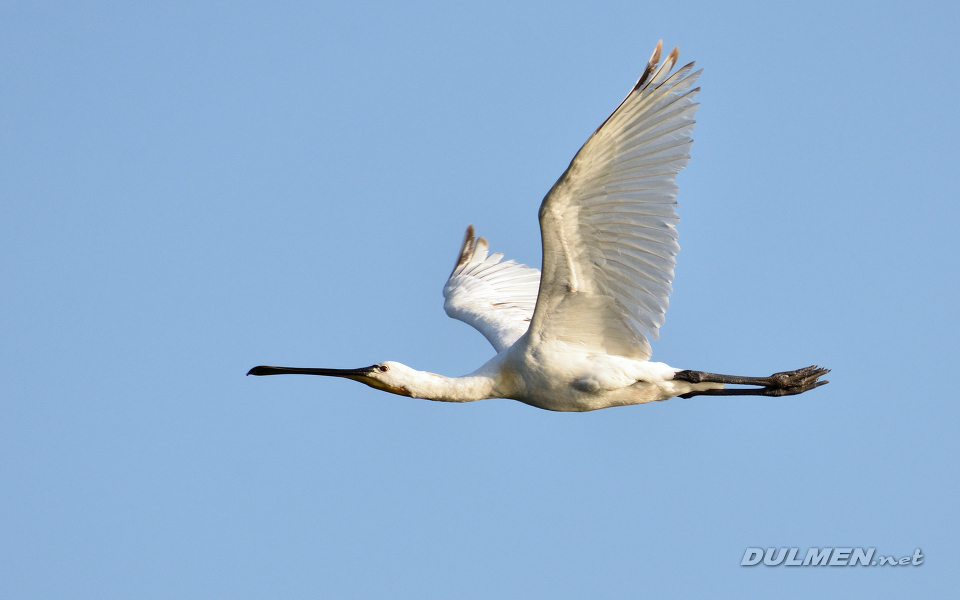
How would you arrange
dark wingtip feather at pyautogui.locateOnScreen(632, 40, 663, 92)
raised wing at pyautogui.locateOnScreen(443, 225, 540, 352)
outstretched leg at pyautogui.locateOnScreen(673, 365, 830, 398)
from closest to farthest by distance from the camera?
dark wingtip feather at pyautogui.locateOnScreen(632, 40, 663, 92), outstretched leg at pyautogui.locateOnScreen(673, 365, 830, 398), raised wing at pyautogui.locateOnScreen(443, 225, 540, 352)

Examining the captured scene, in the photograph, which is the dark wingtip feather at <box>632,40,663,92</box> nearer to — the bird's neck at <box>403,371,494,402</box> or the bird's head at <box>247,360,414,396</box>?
the bird's neck at <box>403,371,494,402</box>

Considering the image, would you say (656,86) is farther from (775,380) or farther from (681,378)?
(775,380)

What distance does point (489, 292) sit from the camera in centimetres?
1792

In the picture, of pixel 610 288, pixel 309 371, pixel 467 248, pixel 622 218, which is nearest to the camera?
pixel 622 218

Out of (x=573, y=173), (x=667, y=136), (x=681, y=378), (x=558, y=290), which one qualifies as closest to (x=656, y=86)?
(x=667, y=136)

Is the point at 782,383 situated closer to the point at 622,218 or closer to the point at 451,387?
the point at 622,218

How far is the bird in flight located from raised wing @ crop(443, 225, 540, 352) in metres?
2.79

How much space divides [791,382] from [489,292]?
5345mm

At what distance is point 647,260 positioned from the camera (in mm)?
12469

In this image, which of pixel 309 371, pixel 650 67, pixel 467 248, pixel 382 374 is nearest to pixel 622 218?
pixel 650 67

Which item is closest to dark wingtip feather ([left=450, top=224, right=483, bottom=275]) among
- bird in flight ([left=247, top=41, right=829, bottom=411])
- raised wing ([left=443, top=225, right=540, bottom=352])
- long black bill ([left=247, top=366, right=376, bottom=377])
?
raised wing ([left=443, top=225, right=540, bottom=352])

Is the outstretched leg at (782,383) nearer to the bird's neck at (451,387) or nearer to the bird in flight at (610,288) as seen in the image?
the bird in flight at (610,288)

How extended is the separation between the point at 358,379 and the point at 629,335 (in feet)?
10.7

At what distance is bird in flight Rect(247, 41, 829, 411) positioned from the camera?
1173 cm
